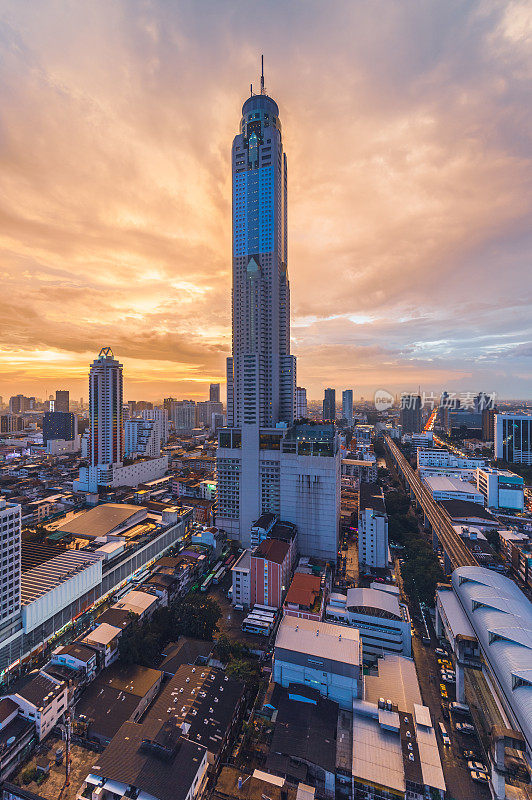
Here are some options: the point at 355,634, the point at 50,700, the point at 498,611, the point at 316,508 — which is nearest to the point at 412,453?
the point at 316,508

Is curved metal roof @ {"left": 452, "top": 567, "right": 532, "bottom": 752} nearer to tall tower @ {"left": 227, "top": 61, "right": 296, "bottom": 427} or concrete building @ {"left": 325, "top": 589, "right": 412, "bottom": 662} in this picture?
concrete building @ {"left": 325, "top": 589, "right": 412, "bottom": 662}

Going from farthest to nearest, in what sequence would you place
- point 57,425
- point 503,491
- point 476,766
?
point 57,425 → point 503,491 → point 476,766

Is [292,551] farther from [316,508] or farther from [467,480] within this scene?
[467,480]

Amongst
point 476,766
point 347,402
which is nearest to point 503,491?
point 476,766

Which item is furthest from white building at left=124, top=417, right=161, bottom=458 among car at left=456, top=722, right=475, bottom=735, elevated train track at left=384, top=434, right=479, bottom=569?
car at left=456, top=722, right=475, bottom=735

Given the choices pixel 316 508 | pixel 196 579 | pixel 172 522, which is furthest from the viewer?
pixel 172 522

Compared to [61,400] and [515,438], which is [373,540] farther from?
[61,400]
